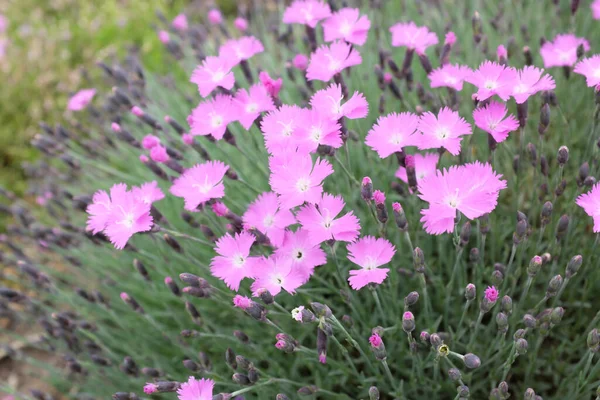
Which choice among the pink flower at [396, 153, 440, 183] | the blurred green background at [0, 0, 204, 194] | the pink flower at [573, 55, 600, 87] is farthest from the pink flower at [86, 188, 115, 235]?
the blurred green background at [0, 0, 204, 194]

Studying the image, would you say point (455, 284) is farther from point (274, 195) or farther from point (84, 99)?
point (84, 99)

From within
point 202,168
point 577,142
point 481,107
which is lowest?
point 202,168

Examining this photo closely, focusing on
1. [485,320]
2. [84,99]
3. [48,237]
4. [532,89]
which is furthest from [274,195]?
[84,99]

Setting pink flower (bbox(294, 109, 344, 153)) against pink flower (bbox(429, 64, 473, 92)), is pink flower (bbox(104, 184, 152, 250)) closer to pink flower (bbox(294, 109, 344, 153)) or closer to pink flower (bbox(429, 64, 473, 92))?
pink flower (bbox(294, 109, 344, 153))

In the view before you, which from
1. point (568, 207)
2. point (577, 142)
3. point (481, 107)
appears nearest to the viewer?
point (481, 107)

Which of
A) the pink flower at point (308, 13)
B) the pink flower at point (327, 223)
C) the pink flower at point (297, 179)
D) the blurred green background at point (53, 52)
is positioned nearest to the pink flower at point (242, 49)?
the pink flower at point (308, 13)

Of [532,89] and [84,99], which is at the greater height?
[84,99]

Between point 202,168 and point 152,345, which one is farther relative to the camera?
point 152,345

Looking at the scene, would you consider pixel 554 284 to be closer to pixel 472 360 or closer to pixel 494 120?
pixel 472 360

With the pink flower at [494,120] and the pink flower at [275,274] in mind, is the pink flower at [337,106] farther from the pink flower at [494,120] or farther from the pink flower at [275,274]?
the pink flower at [275,274]
